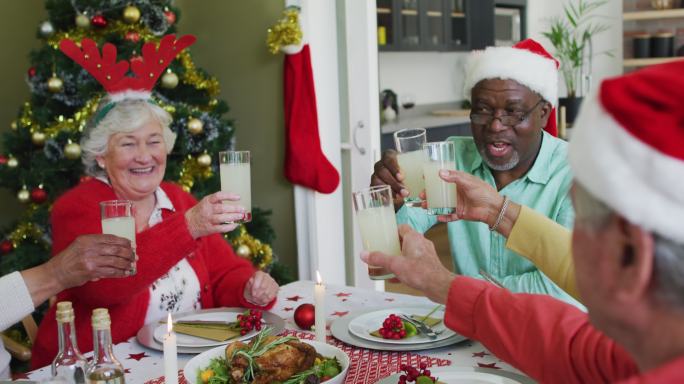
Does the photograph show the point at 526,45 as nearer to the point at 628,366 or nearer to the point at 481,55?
the point at 481,55

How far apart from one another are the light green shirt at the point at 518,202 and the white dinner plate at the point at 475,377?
567mm

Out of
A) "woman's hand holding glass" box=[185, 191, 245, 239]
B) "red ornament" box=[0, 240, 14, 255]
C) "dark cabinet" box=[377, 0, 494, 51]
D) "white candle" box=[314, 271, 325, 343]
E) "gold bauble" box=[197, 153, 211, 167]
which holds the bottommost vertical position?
"red ornament" box=[0, 240, 14, 255]

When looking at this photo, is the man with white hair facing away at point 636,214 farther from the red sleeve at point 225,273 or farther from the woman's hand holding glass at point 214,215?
the red sleeve at point 225,273

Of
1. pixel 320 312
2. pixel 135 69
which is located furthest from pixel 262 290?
pixel 135 69

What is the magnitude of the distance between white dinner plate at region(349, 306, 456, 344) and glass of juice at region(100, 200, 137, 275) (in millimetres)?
536

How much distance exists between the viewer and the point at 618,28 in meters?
7.58

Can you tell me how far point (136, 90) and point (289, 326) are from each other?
97 cm

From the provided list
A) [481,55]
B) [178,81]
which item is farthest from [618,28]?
[481,55]

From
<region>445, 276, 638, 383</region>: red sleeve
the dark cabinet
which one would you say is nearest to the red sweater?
<region>445, 276, 638, 383</region>: red sleeve

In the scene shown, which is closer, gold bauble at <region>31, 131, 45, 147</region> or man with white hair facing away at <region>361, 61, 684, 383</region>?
man with white hair facing away at <region>361, 61, 684, 383</region>

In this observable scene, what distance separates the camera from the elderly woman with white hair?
1.98 metres

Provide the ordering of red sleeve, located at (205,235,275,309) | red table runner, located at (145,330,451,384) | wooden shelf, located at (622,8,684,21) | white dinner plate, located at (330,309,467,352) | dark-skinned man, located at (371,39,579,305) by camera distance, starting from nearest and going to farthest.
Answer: red table runner, located at (145,330,451,384), white dinner plate, located at (330,309,467,352), dark-skinned man, located at (371,39,579,305), red sleeve, located at (205,235,275,309), wooden shelf, located at (622,8,684,21)

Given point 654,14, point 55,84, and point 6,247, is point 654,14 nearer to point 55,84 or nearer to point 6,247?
point 55,84

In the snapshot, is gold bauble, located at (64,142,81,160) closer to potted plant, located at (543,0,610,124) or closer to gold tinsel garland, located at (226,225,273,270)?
gold tinsel garland, located at (226,225,273,270)
